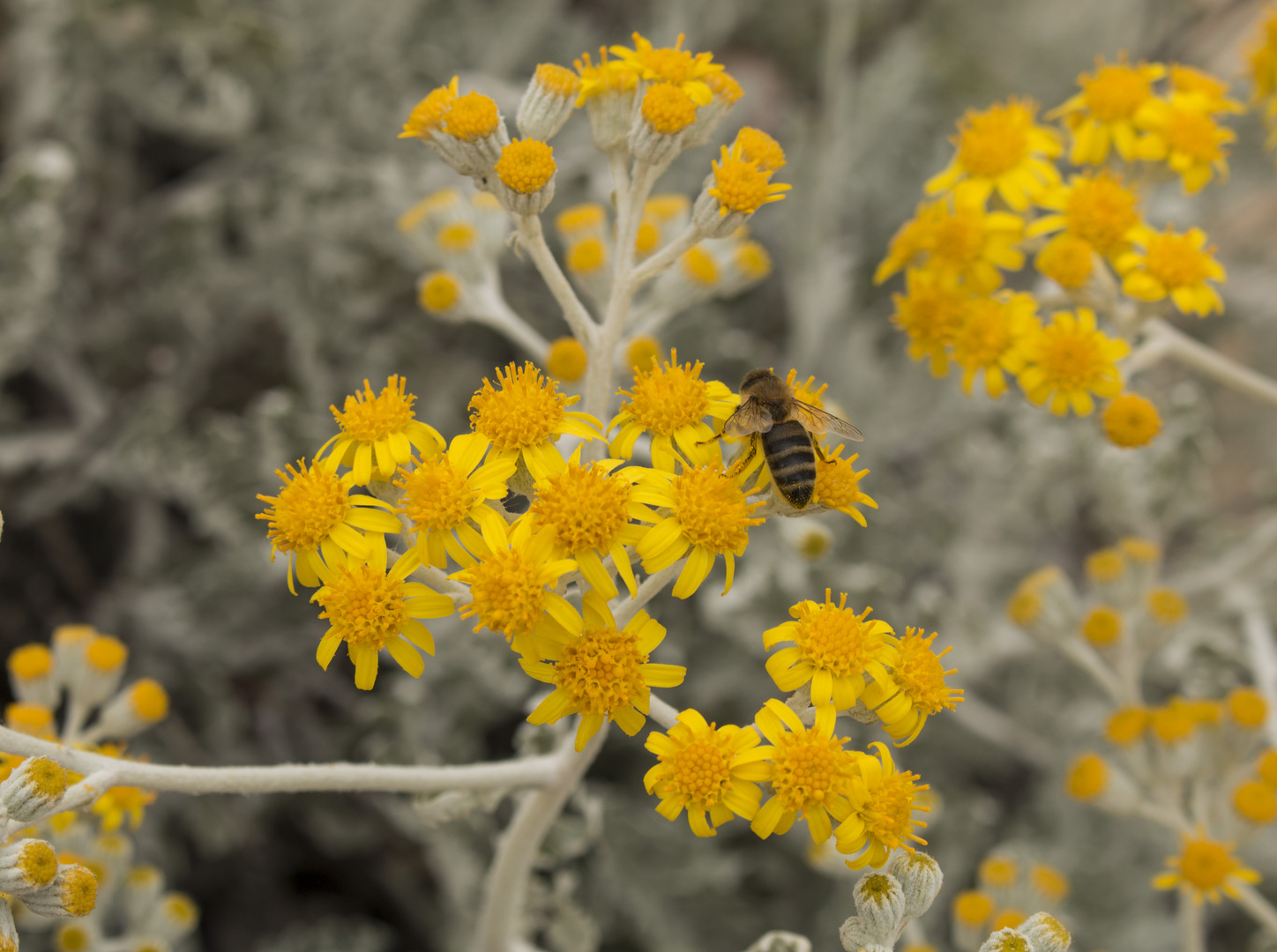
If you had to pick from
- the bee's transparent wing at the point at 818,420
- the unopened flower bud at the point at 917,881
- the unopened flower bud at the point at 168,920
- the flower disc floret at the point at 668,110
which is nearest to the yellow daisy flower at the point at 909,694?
the unopened flower bud at the point at 917,881

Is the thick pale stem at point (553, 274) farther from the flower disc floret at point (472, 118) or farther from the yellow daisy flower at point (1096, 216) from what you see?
the yellow daisy flower at point (1096, 216)

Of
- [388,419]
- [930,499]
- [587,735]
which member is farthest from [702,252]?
[930,499]

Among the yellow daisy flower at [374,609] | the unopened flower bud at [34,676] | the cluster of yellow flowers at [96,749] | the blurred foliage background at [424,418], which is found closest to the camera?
the yellow daisy flower at [374,609]

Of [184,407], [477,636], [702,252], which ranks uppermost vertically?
[702,252]

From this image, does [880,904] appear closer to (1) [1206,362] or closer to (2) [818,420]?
(2) [818,420]

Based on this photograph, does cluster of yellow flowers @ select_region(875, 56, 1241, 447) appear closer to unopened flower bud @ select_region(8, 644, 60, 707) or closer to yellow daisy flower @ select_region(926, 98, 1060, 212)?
yellow daisy flower @ select_region(926, 98, 1060, 212)

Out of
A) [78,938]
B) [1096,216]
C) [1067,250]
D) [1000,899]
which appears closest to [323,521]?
[78,938]

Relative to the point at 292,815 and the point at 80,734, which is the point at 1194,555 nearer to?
the point at 292,815
